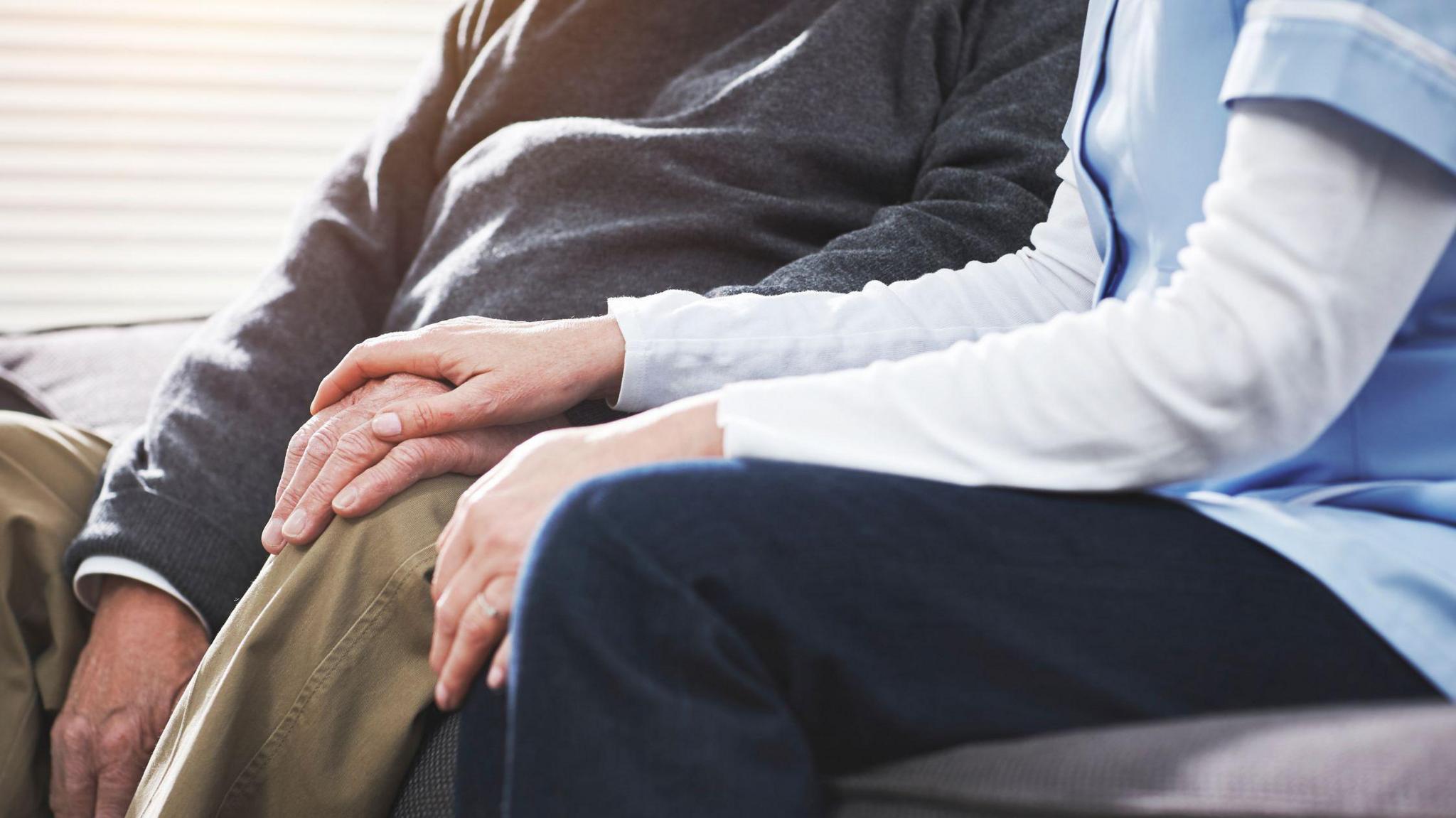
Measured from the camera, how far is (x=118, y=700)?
97cm

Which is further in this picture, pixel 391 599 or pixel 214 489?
pixel 214 489

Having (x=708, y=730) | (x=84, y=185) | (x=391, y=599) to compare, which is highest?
(x=708, y=730)

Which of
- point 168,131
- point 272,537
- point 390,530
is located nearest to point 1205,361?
point 390,530

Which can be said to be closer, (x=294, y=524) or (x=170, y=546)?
(x=294, y=524)

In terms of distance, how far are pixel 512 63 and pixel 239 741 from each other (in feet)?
2.88

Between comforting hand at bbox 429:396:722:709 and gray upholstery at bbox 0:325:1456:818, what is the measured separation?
0.66 ft

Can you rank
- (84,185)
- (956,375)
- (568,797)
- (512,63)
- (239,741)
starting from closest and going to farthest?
(568,797) → (956,375) → (239,741) → (512,63) → (84,185)

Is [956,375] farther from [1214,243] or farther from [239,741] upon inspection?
[239,741]

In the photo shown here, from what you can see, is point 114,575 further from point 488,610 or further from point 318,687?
point 488,610

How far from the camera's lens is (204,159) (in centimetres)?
226

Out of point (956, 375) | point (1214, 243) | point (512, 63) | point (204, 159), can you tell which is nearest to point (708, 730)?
point (956, 375)

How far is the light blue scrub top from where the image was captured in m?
0.52

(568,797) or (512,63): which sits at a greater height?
(512,63)

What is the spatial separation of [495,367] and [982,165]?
24.3 inches
